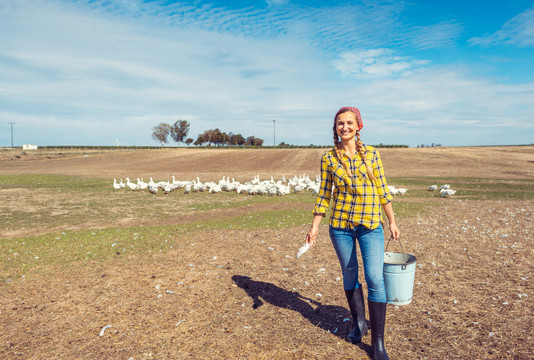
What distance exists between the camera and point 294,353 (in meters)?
4.98

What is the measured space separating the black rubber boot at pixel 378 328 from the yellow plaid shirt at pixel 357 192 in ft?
3.85

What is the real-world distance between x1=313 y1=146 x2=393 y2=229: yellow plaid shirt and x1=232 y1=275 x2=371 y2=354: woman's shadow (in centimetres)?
208

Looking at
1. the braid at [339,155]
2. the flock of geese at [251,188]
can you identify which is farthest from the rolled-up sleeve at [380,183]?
the flock of geese at [251,188]

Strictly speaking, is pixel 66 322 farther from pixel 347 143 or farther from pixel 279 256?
pixel 347 143

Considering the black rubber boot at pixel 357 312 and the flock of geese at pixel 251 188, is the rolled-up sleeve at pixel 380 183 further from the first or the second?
the flock of geese at pixel 251 188

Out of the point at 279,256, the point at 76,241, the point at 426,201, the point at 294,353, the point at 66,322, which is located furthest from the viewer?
the point at 426,201

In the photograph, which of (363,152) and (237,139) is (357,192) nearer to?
(363,152)

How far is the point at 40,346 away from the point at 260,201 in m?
15.7

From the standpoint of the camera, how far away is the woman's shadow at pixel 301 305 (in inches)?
225

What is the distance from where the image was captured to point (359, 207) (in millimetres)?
4547

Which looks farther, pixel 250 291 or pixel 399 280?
pixel 250 291

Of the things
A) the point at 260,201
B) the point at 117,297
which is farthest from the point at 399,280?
the point at 260,201

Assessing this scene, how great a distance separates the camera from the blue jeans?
177 inches

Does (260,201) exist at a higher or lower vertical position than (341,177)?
lower
